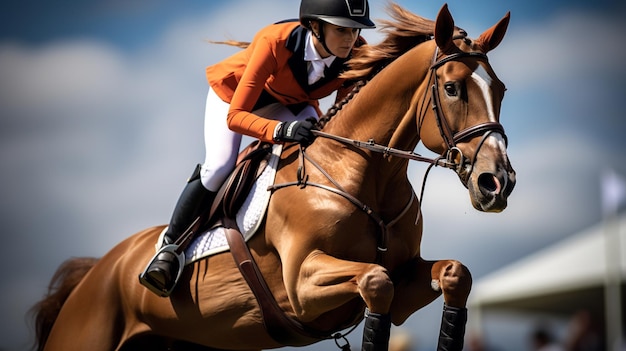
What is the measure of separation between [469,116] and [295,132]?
983 mm

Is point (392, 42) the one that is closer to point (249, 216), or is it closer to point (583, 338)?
point (249, 216)

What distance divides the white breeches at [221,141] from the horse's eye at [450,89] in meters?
1.21

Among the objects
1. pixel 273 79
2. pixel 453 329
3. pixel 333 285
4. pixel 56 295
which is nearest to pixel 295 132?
pixel 273 79

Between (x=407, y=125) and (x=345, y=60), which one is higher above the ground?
(x=345, y=60)

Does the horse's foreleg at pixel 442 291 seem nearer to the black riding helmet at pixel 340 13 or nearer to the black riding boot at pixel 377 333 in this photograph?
the black riding boot at pixel 377 333

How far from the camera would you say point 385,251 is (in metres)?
4.39

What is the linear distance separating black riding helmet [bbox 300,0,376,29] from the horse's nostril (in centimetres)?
111

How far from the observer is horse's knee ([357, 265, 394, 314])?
3.89 m

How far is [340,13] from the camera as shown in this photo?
4.48 m

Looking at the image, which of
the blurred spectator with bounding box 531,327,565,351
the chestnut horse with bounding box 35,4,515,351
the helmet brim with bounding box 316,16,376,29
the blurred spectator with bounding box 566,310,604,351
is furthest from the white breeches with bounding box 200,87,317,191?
the blurred spectator with bounding box 566,310,604,351

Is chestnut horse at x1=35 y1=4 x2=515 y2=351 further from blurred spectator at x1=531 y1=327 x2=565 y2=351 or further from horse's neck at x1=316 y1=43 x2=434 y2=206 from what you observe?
blurred spectator at x1=531 y1=327 x2=565 y2=351

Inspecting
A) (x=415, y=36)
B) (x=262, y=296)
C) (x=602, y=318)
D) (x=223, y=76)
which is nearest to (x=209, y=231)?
(x=262, y=296)

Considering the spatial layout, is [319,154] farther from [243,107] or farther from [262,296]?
[262,296]

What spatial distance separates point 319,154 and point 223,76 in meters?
0.83
